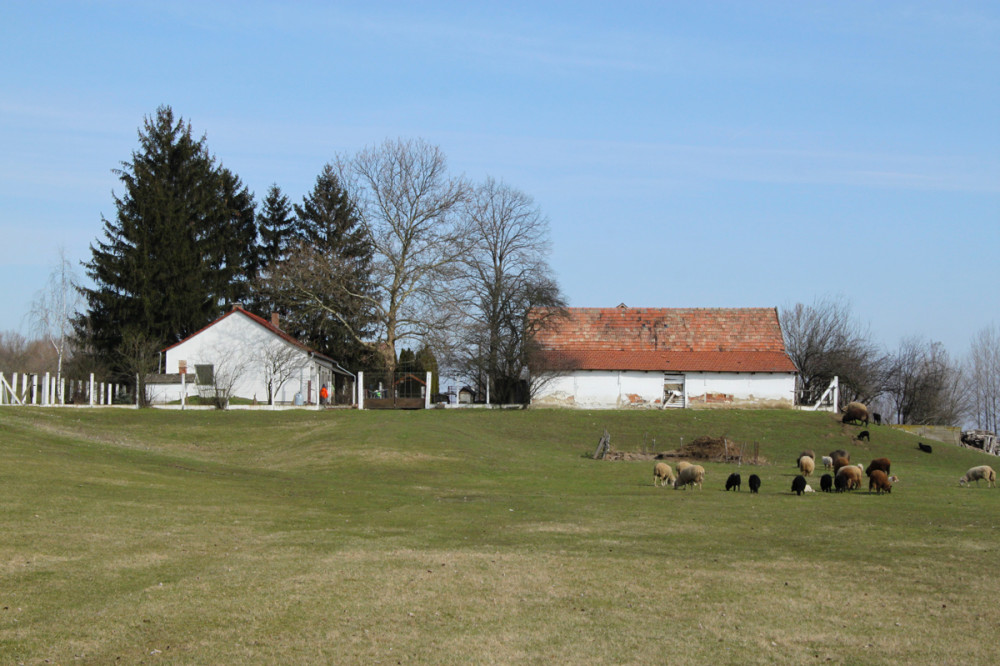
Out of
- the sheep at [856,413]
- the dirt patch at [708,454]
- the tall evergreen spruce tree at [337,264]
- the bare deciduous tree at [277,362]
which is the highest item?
the tall evergreen spruce tree at [337,264]

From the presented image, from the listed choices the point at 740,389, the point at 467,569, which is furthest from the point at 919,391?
the point at 467,569

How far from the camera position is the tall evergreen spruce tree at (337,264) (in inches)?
2387

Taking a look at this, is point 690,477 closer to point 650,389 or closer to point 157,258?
point 650,389

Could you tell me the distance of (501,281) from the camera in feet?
209

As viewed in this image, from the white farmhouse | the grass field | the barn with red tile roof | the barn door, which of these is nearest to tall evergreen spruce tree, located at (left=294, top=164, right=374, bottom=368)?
the white farmhouse

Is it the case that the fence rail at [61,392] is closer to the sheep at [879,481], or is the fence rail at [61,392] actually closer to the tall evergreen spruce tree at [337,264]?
the tall evergreen spruce tree at [337,264]

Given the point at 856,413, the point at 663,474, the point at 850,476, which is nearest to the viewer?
the point at 850,476

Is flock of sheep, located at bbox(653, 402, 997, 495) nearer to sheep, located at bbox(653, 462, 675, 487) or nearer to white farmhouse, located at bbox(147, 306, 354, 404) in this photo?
sheep, located at bbox(653, 462, 675, 487)

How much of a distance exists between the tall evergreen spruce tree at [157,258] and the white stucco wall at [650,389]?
940 inches

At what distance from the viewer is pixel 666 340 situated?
60.4 metres

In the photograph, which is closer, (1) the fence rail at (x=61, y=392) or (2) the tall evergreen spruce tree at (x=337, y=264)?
(1) the fence rail at (x=61, y=392)

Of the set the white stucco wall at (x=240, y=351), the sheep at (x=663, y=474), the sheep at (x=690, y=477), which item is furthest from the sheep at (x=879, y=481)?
the white stucco wall at (x=240, y=351)

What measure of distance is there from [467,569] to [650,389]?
1777 inches

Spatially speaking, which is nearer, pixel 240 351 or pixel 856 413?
pixel 856 413
